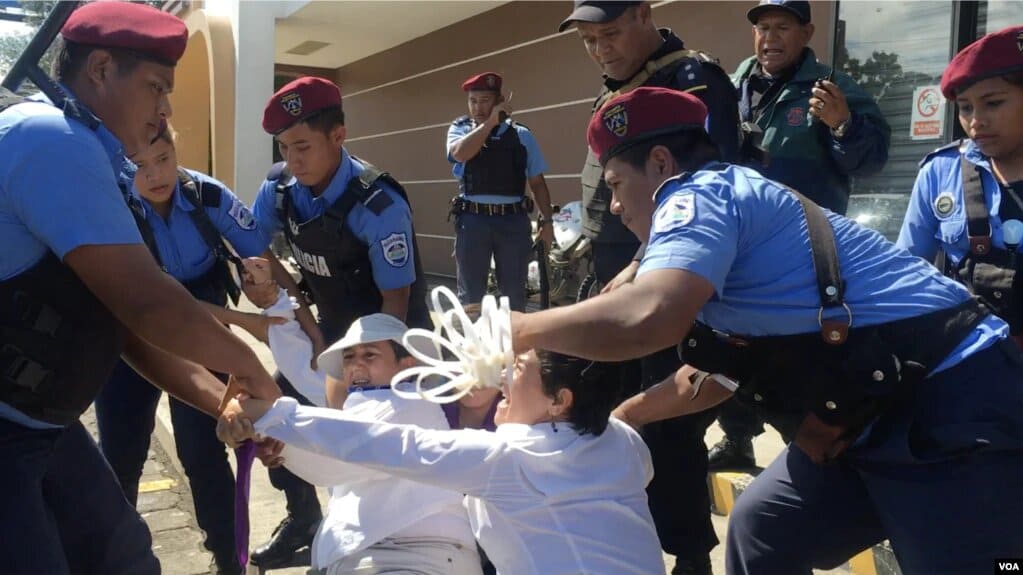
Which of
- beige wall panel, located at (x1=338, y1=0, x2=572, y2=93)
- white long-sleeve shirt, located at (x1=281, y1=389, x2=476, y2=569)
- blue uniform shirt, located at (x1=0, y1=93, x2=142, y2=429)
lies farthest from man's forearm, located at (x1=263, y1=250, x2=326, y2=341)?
Result: beige wall panel, located at (x1=338, y1=0, x2=572, y2=93)

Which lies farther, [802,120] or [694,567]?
[802,120]

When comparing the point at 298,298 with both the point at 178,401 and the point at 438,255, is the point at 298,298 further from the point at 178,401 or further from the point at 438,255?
the point at 438,255

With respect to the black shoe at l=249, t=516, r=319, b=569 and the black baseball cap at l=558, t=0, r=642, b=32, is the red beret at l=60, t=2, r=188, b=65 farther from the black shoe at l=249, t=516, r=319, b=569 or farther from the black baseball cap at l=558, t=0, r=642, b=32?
the black shoe at l=249, t=516, r=319, b=569

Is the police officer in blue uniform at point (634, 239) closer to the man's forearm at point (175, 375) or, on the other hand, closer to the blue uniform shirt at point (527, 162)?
the man's forearm at point (175, 375)

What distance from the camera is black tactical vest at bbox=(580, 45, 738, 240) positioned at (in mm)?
3020

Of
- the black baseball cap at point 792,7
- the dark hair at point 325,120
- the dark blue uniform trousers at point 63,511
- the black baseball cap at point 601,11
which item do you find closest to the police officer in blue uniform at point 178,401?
the dark hair at point 325,120

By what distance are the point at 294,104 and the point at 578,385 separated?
164cm

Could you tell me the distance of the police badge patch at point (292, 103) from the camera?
3.19 meters

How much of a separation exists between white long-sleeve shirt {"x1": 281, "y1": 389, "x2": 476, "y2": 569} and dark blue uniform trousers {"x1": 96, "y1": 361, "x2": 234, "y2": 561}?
0.98 m

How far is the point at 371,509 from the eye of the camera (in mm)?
2361

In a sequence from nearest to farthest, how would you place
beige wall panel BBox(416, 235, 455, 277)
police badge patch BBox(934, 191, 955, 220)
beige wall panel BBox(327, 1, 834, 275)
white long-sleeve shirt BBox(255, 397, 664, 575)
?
white long-sleeve shirt BBox(255, 397, 664, 575) < police badge patch BBox(934, 191, 955, 220) < beige wall panel BBox(327, 1, 834, 275) < beige wall panel BBox(416, 235, 455, 277)

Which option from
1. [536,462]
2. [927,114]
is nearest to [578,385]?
[536,462]

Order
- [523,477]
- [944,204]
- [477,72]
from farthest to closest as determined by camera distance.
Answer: [477,72] → [944,204] → [523,477]

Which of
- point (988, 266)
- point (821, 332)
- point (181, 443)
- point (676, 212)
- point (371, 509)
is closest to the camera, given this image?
point (676, 212)
